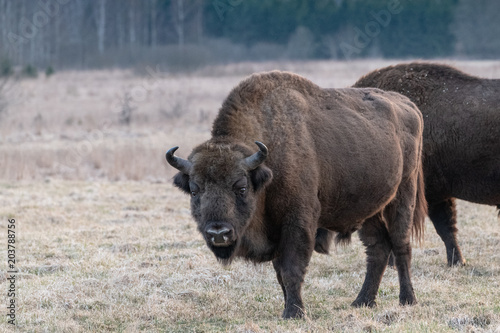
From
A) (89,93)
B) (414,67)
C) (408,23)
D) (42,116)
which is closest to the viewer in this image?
(414,67)

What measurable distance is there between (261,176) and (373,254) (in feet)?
6.82

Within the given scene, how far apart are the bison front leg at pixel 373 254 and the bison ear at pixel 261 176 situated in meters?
1.93

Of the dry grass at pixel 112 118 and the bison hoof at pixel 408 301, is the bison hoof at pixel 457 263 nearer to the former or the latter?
the bison hoof at pixel 408 301

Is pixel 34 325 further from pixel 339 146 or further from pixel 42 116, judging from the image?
pixel 42 116

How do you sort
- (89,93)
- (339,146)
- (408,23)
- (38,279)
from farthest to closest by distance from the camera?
(408,23), (89,93), (38,279), (339,146)

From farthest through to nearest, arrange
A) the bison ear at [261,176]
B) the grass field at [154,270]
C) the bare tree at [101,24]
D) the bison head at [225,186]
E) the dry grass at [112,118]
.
Answer: the bare tree at [101,24] → the dry grass at [112,118] → the grass field at [154,270] → the bison ear at [261,176] → the bison head at [225,186]

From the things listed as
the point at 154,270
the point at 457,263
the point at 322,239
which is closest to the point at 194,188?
the point at 322,239

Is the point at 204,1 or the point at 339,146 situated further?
the point at 204,1

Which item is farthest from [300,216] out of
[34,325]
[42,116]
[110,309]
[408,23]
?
[408,23]

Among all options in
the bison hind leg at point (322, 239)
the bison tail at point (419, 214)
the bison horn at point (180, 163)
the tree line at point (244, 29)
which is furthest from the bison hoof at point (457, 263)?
the tree line at point (244, 29)

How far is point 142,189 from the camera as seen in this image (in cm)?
1573

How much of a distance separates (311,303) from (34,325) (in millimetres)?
2809

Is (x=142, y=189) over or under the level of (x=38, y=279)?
under

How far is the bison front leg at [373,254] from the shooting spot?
7352 millimetres
